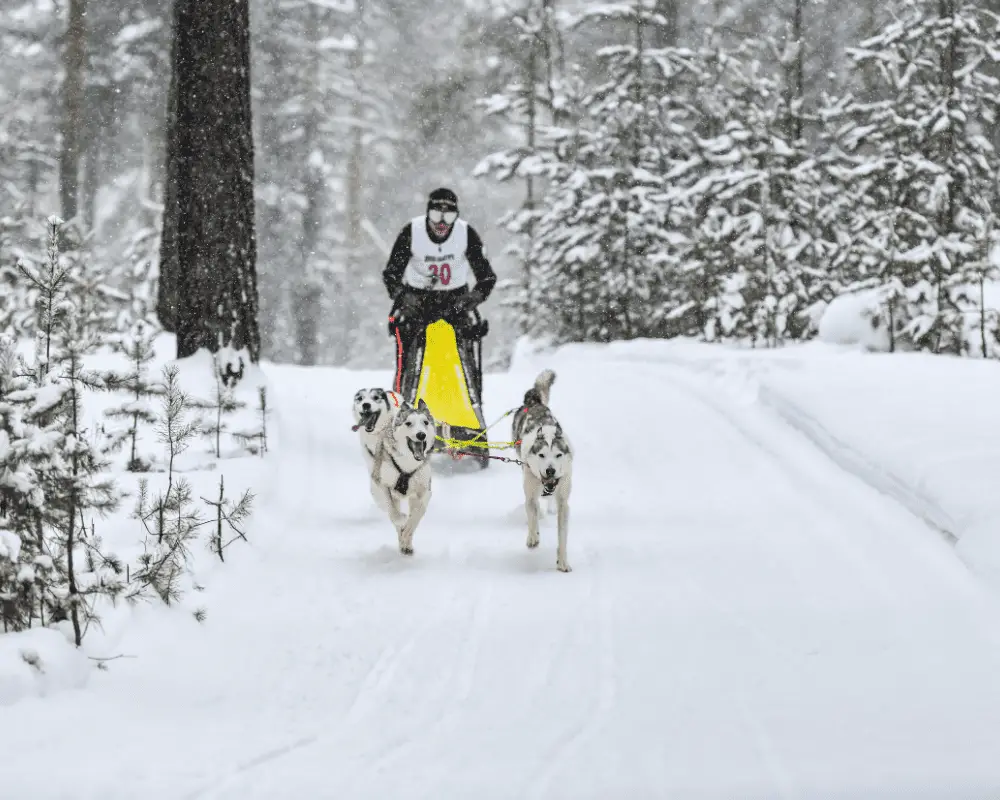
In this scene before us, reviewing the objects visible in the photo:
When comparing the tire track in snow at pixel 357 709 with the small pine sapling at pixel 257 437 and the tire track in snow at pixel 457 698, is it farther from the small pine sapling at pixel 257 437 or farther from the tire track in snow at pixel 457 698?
the small pine sapling at pixel 257 437

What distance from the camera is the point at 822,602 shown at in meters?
4.47

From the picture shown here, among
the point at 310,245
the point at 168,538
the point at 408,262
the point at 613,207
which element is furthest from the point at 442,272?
the point at 310,245

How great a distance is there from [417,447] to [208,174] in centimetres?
403

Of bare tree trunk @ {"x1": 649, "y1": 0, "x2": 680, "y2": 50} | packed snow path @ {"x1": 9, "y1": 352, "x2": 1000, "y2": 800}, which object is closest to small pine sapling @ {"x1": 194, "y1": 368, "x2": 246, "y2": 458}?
packed snow path @ {"x1": 9, "y1": 352, "x2": 1000, "y2": 800}

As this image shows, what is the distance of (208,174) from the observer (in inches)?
319

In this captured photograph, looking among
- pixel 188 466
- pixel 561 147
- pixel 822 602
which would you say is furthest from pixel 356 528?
pixel 561 147

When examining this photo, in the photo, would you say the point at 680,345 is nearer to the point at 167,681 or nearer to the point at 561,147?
the point at 561,147

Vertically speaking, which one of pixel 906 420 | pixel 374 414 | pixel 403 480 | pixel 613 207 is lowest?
pixel 403 480

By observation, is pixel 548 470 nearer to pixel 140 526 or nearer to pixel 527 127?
pixel 140 526

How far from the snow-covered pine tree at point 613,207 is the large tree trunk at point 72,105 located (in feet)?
36.7

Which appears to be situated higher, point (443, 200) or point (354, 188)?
point (354, 188)

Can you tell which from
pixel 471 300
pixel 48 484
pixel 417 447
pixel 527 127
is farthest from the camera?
pixel 527 127

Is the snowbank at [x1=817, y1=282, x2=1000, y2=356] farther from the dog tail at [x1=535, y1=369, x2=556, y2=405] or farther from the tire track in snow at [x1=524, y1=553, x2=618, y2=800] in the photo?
the tire track in snow at [x1=524, y1=553, x2=618, y2=800]

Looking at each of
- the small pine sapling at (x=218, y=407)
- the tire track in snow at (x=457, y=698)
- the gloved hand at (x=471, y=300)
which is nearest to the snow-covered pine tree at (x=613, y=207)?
the gloved hand at (x=471, y=300)
